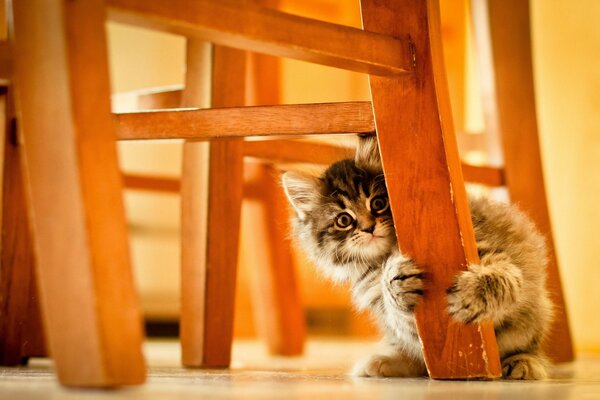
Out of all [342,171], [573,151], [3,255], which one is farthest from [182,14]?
[573,151]

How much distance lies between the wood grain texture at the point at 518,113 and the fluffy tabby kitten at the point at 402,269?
0.90 feet

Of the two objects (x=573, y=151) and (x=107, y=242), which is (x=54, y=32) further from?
(x=573, y=151)

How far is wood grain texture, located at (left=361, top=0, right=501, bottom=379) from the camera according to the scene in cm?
110

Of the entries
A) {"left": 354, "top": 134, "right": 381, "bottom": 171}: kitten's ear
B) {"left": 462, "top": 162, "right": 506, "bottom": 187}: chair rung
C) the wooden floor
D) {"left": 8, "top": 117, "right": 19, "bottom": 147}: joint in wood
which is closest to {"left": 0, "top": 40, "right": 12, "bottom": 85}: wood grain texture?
{"left": 8, "top": 117, "right": 19, "bottom": 147}: joint in wood

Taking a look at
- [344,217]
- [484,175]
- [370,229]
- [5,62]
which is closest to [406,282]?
[370,229]

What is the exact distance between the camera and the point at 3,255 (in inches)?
59.9

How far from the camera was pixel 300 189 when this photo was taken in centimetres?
162

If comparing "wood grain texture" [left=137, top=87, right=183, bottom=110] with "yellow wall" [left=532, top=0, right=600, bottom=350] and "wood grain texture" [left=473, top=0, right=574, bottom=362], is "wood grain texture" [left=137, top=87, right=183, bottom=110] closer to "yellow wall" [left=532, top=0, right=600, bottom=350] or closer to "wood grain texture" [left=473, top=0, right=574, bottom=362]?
"wood grain texture" [left=473, top=0, right=574, bottom=362]

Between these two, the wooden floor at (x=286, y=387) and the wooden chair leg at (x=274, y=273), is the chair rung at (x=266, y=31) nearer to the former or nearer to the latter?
the wooden floor at (x=286, y=387)

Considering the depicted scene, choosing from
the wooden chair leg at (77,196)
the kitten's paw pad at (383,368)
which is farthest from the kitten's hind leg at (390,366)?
the wooden chair leg at (77,196)

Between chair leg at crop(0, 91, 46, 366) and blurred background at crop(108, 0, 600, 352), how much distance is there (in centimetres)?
22

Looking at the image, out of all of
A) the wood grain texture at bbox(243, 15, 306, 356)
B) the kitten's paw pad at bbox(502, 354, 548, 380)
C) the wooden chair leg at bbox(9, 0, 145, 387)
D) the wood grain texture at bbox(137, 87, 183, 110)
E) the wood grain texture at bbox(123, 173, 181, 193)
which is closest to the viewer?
the wooden chair leg at bbox(9, 0, 145, 387)

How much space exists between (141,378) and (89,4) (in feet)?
1.27

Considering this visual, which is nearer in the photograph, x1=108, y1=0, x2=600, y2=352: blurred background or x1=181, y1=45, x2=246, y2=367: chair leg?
x1=181, y1=45, x2=246, y2=367: chair leg
